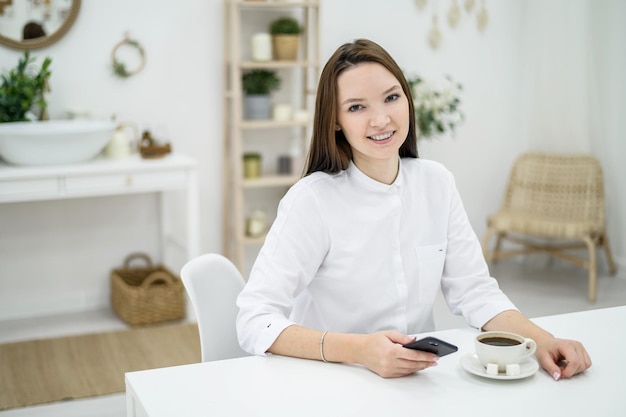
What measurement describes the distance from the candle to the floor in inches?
59.1

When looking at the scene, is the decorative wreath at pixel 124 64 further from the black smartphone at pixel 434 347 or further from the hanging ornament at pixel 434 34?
the black smartphone at pixel 434 347

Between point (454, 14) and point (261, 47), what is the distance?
1.32 m

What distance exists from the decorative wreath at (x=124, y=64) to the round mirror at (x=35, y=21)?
25 cm

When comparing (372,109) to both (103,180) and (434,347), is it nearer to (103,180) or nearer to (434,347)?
(434,347)

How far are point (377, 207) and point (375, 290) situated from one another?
0.19 meters

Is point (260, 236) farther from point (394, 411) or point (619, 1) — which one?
point (394, 411)

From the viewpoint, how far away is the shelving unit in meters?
4.08

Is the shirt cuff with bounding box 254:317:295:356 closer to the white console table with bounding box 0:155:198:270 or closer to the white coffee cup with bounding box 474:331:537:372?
the white coffee cup with bounding box 474:331:537:372

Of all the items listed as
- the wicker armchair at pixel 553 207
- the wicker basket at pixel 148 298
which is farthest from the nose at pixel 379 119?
the wicker armchair at pixel 553 207

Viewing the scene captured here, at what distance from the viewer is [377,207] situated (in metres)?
→ 1.85

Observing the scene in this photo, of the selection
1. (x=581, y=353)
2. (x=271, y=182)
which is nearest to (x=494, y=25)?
(x=271, y=182)

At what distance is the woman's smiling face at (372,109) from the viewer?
1742mm

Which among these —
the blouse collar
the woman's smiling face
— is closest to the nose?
the woman's smiling face

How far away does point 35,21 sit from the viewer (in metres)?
3.83
